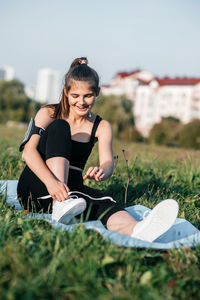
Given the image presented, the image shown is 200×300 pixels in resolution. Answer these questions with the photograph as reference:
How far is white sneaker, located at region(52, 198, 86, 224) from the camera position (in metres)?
1.84

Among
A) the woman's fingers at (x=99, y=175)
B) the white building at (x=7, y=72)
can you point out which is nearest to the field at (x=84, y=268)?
the woman's fingers at (x=99, y=175)

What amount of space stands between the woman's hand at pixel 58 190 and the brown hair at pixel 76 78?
617mm

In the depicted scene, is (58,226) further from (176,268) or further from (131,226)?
(176,268)

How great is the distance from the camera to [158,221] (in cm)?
176

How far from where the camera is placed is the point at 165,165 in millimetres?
3986

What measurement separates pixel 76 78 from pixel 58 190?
0.74 meters

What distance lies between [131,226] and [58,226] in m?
0.38

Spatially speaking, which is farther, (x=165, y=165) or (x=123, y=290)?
(x=165, y=165)

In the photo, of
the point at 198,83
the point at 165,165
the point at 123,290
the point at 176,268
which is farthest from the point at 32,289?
the point at 198,83

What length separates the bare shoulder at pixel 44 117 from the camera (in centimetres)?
237

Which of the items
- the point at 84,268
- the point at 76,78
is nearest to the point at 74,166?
the point at 76,78

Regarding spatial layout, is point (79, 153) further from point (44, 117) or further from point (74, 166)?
point (44, 117)

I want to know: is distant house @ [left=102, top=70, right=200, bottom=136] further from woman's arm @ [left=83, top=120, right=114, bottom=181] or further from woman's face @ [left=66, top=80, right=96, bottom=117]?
woman's face @ [left=66, top=80, right=96, bottom=117]

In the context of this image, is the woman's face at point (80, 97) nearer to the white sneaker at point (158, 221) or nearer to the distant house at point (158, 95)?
the white sneaker at point (158, 221)
